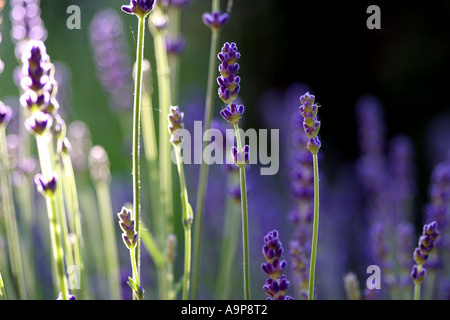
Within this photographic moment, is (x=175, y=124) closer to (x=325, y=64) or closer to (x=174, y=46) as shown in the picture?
(x=174, y=46)

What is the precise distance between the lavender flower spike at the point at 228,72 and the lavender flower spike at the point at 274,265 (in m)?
0.24

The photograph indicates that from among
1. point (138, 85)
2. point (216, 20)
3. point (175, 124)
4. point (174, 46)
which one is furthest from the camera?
point (174, 46)

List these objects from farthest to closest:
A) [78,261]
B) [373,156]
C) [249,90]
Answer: [249,90], [373,156], [78,261]

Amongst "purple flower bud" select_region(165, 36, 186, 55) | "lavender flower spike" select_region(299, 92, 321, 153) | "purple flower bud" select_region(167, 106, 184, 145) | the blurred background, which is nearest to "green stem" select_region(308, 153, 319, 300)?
"lavender flower spike" select_region(299, 92, 321, 153)

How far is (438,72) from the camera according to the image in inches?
140

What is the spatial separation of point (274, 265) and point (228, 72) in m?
0.33

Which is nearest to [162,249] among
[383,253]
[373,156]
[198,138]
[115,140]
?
[198,138]

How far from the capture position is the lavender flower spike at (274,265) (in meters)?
0.90

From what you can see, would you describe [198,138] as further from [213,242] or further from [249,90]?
[249,90]

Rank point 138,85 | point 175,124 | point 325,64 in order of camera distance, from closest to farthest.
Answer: point 138,85 → point 175,124 → point 325,64

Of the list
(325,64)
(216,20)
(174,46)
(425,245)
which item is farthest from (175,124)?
(325,64)

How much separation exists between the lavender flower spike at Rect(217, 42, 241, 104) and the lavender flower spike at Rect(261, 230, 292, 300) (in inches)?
9.5

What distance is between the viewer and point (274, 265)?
0.92 metres

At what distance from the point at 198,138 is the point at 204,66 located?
245 centimetres
